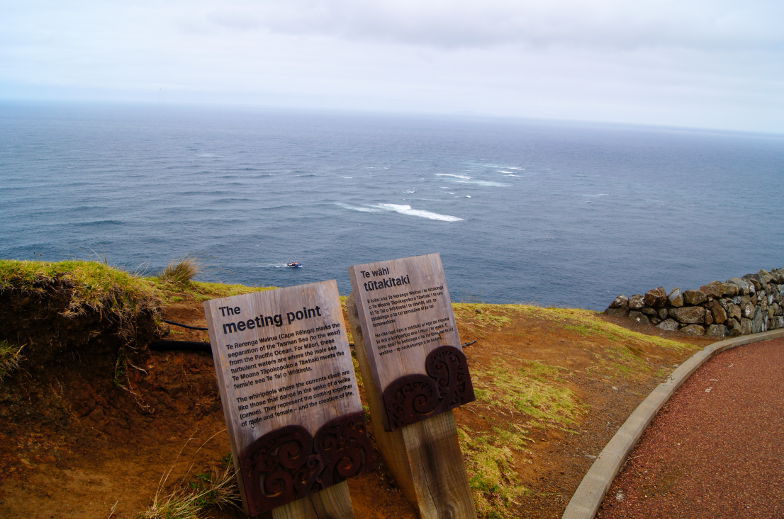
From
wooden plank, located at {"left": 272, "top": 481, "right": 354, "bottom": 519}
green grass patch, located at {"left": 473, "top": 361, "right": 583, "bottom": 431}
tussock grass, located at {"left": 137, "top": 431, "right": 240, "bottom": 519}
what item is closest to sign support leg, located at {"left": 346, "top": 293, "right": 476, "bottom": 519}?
wooden plank, located at {"left": 272, "top": 481, "right": 354, "bottom": 519}

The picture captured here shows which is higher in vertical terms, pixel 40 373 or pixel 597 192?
pixel 40 373

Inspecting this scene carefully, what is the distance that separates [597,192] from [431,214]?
4757 centimetres

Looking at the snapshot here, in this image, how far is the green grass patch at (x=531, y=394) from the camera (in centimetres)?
716

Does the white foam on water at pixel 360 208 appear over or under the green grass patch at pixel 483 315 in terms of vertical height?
under

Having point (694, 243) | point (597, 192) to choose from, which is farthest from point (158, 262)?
point (597, 192)

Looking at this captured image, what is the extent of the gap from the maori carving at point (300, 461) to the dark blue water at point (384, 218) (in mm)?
21907

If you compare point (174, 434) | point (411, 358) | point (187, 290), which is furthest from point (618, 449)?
point (187, 290)

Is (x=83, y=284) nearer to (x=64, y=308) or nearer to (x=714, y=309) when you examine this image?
(x=64, y=308)

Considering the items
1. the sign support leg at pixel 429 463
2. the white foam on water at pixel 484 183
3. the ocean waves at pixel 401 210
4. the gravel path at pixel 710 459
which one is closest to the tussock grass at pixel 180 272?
the sign support leg at pixel 429 463

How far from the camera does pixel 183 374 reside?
18.6 ft

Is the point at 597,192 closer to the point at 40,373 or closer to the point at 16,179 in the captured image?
the point at 16,179

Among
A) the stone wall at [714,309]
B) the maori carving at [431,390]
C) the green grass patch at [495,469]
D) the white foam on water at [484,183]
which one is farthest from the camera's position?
the white foam on water at [484,183]

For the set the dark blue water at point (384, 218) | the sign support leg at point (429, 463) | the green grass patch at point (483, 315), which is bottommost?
the dark blue water at point (384, 218)

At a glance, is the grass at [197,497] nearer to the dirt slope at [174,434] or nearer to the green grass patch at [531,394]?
the dirt slope at [174,434]
